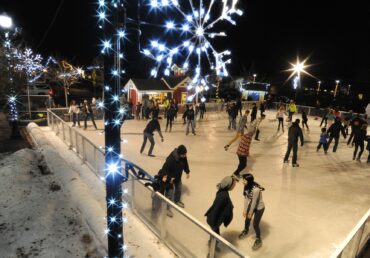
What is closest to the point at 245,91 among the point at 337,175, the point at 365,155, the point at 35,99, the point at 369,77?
the point at 369,77

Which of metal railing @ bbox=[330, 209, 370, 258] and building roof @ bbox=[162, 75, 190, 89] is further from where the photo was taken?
building roof @ bbox=[162, 75, 190, 89]

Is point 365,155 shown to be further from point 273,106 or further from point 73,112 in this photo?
point 273,106

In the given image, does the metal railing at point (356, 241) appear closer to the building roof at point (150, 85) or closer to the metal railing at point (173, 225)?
the metal railing at point (173, 225)

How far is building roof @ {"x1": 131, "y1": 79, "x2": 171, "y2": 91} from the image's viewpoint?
23609 mm

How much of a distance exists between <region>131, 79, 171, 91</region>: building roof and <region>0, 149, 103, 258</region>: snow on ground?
14615 millimetres

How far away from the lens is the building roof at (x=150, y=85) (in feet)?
77.5

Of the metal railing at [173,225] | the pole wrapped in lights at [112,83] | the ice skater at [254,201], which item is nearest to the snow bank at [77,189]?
the metal railing at [173,225]

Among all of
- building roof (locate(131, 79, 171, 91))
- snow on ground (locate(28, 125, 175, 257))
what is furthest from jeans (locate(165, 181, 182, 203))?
building roof (locate(131, 79, 171, 91))

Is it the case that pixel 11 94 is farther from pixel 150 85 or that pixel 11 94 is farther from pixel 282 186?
pixel 282 186

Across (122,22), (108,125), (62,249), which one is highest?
(122,22)

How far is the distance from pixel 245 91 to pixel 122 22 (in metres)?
36.4

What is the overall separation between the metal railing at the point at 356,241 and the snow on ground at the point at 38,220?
3861 millimetres

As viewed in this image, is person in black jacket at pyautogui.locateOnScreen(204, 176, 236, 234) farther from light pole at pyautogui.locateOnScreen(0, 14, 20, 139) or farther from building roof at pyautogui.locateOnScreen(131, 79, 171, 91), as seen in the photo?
building roof at pyautogui.locateOnScreen(131, 79, 171, 91)

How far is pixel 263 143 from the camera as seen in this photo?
13922 millimetres
